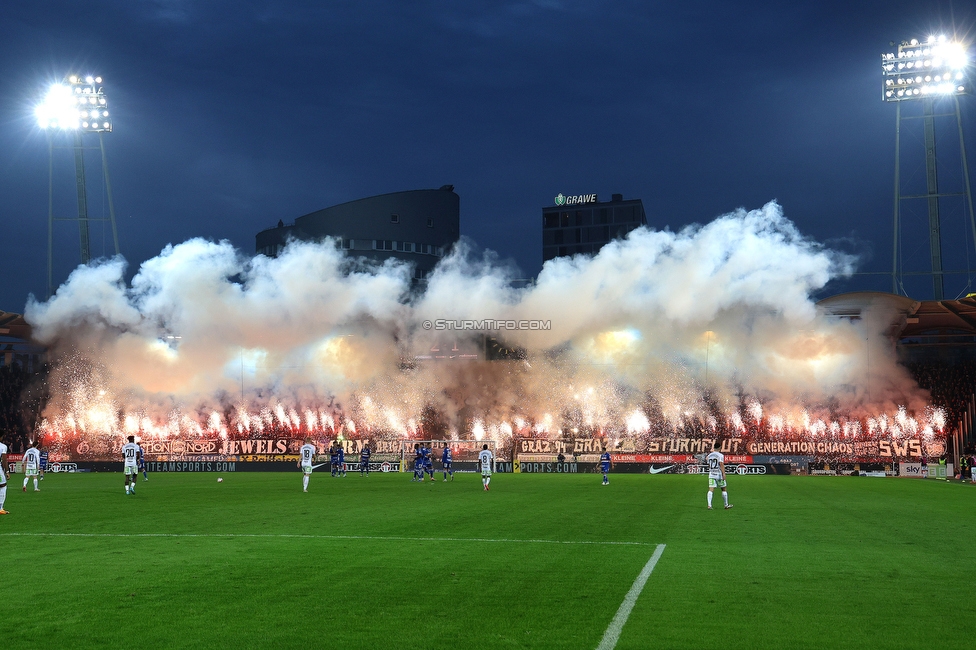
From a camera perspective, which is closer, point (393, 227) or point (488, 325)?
point (488, 325)

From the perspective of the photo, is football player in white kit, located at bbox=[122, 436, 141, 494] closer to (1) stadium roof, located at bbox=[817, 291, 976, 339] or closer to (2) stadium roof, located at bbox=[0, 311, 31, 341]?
(2) stadium roof, located at bbox=[0, 311, 31, 341]

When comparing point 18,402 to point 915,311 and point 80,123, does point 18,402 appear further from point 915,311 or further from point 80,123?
point 915,311

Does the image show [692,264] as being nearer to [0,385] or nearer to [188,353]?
[188,353]

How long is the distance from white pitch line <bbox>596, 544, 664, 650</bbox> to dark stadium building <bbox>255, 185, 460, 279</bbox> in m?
79.0

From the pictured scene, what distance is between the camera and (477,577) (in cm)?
1234

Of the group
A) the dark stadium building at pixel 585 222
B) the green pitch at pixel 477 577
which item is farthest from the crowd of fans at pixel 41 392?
the dark stadium building at pixel 585 222

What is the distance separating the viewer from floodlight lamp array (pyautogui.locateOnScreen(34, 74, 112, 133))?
59719mm

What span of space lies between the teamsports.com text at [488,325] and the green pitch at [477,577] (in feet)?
124

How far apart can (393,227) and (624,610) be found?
8757 cm

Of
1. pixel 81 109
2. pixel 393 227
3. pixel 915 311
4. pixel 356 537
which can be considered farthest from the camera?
pixel 393 227

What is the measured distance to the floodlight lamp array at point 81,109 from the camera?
196 feet

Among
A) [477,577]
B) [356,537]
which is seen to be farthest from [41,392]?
[477,577]

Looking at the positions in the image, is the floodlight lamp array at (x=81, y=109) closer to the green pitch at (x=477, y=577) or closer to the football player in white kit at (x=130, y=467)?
the football player in white kit at (x=130, y=467)

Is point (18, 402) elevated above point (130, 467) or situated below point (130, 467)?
above
